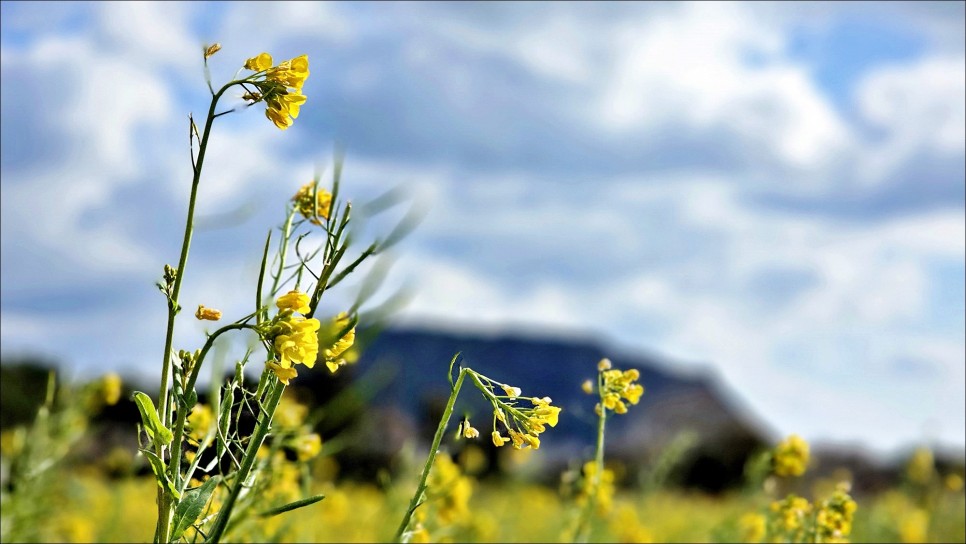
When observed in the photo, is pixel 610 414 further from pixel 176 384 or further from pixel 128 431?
pixel 128 431

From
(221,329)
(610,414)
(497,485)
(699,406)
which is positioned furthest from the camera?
(699,406)

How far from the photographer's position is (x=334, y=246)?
1.59 m

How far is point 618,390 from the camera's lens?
2.23 m

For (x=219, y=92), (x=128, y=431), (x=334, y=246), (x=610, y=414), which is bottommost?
(x=128, y=431)

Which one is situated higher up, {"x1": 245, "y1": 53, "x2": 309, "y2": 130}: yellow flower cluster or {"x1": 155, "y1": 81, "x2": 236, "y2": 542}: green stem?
{"x1": 245, "y1": 53, "x2": 309, "y2": 130}: yellow flower cluster

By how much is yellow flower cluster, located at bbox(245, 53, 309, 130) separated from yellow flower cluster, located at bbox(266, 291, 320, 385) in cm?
37

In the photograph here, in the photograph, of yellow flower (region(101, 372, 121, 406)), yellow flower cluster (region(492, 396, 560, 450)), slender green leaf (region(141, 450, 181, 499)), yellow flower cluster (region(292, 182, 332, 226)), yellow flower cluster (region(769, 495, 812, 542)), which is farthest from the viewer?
yellow flower (region(101, 372, 121, 406))

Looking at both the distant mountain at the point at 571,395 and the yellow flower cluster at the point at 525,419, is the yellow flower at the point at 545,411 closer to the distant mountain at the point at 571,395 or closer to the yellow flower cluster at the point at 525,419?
the yellow flower cluster at the point at 525,419

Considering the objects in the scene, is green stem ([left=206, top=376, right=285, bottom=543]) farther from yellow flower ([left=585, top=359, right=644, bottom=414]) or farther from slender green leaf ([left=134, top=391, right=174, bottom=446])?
yellow flower ([left=585, top=359, right=644, bottom=414])

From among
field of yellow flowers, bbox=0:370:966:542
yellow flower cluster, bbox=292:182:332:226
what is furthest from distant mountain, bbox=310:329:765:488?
yellow flower cluster, bbox=292:182:332:226

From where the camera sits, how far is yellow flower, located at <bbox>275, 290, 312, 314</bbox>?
1.47 metres

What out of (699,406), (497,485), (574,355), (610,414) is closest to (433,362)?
(574,355)

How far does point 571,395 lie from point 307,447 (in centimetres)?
1768

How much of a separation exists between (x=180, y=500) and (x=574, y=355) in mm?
19919
